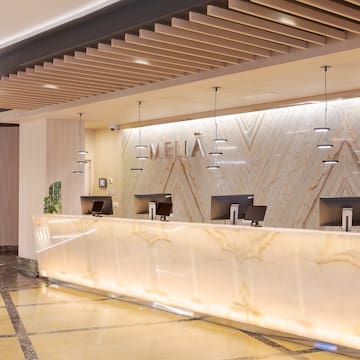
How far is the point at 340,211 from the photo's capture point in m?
6.80

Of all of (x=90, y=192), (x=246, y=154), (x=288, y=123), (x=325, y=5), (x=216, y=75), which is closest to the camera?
(x=325, y=5)

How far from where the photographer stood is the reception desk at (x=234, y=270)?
6078 millimetres

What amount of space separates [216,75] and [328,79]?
5.23 feet

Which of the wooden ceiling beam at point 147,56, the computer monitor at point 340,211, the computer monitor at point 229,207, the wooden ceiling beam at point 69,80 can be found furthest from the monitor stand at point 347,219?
the wooden ceiling beam at point 69,80

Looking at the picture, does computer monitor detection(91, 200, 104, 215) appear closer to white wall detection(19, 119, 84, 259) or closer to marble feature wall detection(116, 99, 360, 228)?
white wall detection(19, 119, 84, 259)

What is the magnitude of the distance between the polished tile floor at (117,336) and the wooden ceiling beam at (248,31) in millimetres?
3235

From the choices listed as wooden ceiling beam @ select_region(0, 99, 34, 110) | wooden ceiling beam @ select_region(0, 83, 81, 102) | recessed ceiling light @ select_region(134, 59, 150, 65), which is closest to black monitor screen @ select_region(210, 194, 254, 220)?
recessed ceiling light @ select_region(134, 59, 150, 65)

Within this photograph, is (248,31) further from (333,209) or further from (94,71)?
(94,71)

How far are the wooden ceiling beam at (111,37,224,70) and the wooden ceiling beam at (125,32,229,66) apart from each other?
4 cm

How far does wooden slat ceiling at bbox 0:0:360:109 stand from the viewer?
5676mm

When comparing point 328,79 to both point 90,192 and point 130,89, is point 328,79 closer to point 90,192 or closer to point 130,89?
point 130,89

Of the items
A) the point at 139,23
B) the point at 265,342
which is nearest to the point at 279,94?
the point at 139,23

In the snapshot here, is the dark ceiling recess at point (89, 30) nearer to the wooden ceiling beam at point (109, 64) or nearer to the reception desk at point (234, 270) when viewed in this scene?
the wooden ceiling beam at point (109, 64)

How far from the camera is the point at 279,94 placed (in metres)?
9.70
